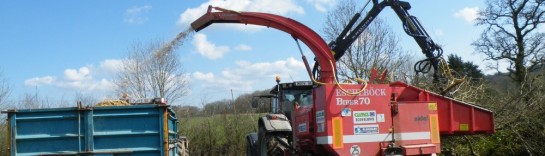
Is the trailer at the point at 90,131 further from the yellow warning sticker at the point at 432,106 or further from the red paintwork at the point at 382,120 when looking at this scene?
the yellow warning sticker at the point at 432,106

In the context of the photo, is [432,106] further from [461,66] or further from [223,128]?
[461,66]

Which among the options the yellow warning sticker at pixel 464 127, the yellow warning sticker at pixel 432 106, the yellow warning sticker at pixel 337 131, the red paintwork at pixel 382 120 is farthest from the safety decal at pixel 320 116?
the yellow warning sticker at pixel 464 127

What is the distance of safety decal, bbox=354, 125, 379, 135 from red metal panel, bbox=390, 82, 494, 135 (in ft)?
2.41

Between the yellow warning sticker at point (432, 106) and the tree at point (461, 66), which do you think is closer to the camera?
the yellow warning sticker at point (432, 106)

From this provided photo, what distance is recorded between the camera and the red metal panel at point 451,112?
9125mm

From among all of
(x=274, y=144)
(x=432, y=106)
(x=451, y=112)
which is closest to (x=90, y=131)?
(x=274, y=144)

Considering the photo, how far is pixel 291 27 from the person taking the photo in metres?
10.3

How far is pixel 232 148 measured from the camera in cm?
2381

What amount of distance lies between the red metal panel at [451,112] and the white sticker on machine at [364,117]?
628mm

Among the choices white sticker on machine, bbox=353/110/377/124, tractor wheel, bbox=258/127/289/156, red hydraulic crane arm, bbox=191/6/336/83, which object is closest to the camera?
white sticker on machine, bbox=353/110/377/124

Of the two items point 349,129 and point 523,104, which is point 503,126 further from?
point 349,129

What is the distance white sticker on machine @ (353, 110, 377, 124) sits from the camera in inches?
336

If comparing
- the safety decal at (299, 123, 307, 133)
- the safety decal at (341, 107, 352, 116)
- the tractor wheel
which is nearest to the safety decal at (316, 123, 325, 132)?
the safety decal at (341, 107, 352, 116)

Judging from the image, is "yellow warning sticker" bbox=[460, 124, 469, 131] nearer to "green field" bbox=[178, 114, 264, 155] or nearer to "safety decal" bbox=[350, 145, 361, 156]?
"safety decal" bbox=[350, 145, 361, 156]
